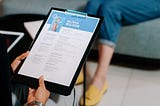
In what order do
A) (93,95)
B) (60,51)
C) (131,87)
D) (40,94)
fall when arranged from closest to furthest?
(40,94) < (60,51) < (93,95) < (131,87)

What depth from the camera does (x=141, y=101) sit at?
5.62ft

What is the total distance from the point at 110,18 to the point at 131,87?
0.44 meters

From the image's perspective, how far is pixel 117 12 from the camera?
68.9 inches

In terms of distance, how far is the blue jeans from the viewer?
1.74 meters

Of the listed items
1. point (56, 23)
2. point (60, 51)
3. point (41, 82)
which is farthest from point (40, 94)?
point (56, 23)

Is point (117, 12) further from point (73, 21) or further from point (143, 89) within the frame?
point (73, 21)

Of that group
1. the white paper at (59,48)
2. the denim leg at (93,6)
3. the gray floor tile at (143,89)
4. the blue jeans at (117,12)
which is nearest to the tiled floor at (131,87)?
the gray floor tile at (143,89)

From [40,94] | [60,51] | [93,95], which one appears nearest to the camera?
[40,94]

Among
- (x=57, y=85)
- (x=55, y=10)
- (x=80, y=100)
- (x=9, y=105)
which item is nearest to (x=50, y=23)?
(x=55, y=10)

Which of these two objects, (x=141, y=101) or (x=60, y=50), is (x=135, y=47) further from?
(x=60, y=50)

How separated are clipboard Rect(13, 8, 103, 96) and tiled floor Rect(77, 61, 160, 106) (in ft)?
2.34

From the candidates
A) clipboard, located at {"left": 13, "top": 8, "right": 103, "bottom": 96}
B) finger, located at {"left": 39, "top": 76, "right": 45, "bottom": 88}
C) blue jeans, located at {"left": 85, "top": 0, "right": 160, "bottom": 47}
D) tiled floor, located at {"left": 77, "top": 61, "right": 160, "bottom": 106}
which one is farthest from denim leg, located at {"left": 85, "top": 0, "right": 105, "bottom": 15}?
finger, located at {"left": 39, "top": 76, "right": 45, "bottom": 88}

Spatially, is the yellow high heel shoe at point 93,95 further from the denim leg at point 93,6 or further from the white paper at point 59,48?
the white paper at point 59,48

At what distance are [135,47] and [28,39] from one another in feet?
2.43
